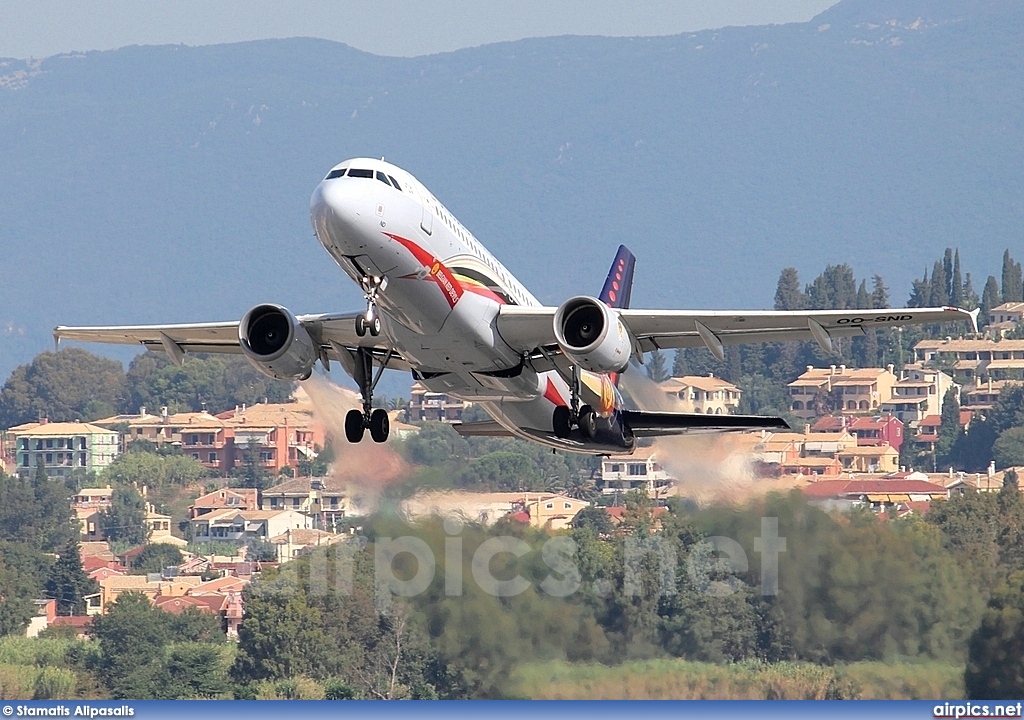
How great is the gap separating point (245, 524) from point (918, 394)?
249ft

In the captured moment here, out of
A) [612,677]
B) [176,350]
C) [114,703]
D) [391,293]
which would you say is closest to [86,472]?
[114,703]

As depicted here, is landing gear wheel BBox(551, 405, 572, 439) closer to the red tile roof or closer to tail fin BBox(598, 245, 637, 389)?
tail fin BBox(598, 245, 637, 389)

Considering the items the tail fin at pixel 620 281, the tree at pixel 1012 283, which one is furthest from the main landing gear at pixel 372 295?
the tree at pixel 1012 283

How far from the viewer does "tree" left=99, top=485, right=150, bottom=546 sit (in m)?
106

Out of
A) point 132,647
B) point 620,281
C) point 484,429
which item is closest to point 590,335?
point 484,429

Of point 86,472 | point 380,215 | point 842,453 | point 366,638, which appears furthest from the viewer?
point 86,472

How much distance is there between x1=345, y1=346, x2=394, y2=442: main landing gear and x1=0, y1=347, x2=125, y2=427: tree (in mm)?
136852

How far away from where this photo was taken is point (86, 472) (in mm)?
117688

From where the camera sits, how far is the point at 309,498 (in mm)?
91812

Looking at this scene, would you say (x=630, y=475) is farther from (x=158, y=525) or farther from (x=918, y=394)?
(x=918, y=394)

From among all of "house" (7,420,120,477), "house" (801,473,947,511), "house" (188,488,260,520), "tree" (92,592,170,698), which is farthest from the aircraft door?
"house" (7,420,120,477)

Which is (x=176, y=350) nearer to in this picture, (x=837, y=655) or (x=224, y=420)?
(x=837, y=655)

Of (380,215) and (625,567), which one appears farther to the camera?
(625,567)

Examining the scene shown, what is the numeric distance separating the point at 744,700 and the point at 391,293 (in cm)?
2528
